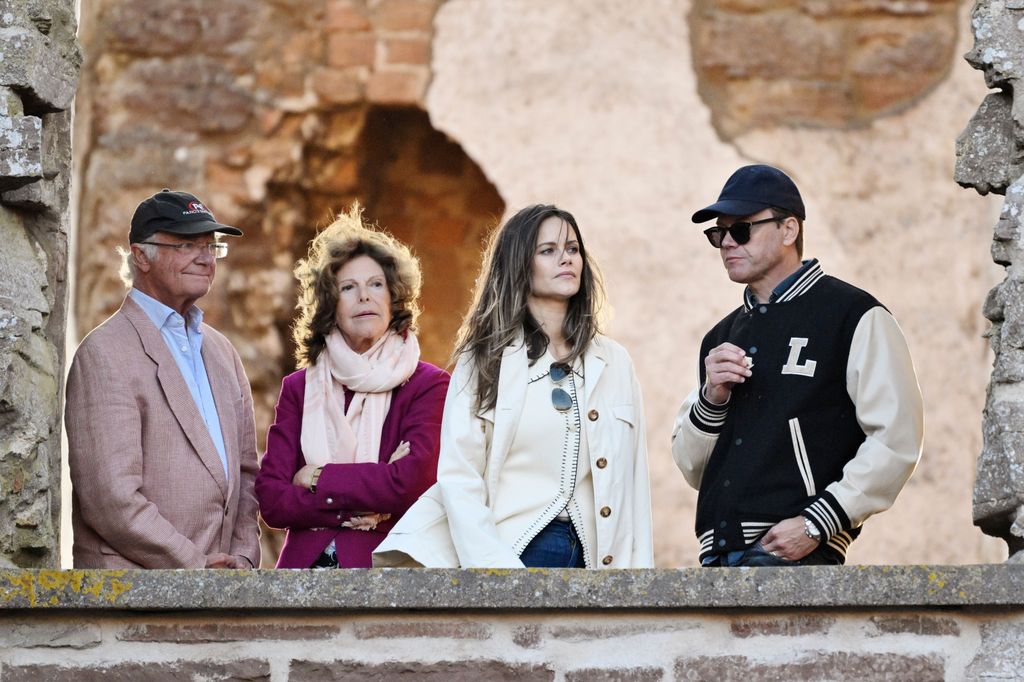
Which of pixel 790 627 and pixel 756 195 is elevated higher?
pixel 756 195

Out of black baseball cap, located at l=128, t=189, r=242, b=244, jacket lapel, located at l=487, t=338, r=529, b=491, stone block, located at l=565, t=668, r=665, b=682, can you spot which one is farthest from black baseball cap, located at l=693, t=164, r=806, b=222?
black baseball cap, located at l=128, t=189, r=242, b=244

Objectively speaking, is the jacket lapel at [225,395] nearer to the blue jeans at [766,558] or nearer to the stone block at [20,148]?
the stone block at [20,148]

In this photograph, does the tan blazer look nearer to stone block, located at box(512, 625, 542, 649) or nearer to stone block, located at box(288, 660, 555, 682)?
stone block, located at box(288, 660, 555, 682)

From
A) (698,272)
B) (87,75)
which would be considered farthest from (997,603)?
(87,75)

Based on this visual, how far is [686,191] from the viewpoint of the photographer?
7.59 m

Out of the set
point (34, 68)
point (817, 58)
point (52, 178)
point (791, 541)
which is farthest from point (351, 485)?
point (817, 58)

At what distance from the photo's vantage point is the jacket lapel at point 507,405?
13.9 ft

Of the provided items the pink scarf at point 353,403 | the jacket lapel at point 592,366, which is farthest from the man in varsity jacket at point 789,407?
the pink scarf at point 353,403

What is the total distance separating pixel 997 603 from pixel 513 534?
1108mm

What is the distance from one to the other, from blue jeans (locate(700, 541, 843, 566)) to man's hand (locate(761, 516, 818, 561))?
2 centimetres

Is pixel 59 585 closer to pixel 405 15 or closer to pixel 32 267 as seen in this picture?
pixel 32 267

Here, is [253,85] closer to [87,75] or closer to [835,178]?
[87,75]

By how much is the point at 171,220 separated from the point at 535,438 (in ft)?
3.82

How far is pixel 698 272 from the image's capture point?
7.54 metres
